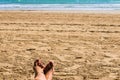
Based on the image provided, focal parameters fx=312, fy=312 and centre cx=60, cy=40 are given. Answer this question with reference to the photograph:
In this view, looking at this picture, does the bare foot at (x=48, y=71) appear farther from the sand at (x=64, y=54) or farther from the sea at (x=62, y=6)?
the sea at (x=62, y=6)

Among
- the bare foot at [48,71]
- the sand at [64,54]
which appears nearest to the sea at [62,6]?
the sand at [64,54]

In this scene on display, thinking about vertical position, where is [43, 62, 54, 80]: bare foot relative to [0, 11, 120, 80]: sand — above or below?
above

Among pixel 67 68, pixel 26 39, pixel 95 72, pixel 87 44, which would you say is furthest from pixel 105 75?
pixel 26 39

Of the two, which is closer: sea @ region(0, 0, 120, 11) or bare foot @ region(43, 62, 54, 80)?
bare foot @ region(43, 62, 54, 80)

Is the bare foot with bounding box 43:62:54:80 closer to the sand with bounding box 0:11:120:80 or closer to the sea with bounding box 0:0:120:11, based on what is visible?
the sand with bounding box 0:11:120:80

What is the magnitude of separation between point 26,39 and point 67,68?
3.94 metres

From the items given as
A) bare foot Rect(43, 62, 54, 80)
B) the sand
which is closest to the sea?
the sand

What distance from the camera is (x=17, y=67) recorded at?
634 centimetres

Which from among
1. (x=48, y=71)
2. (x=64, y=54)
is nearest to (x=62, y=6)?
(x=64, y=54)

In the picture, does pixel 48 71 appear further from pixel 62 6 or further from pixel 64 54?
pixel 62 6

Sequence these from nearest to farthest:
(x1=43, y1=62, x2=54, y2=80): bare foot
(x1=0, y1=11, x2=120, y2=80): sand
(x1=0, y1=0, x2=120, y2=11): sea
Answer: (x1=43, y1=62, x2=54, y2=80): bare foot < (x1=0, y1=11, x2=120, y2=80): sand < (x1=0, y1=0, x2=120, y2=11): sea

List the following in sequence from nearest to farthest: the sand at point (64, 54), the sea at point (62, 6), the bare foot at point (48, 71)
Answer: the bare foot at point (48, 71) → the sand at point (64, 54) → the sea at point (62, 6)

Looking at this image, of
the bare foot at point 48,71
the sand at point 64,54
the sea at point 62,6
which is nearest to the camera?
the bare foot at point 48,71

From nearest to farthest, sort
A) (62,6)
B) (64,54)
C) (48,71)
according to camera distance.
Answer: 1. (48,71)
2. (64,54)
3. (62,6)
